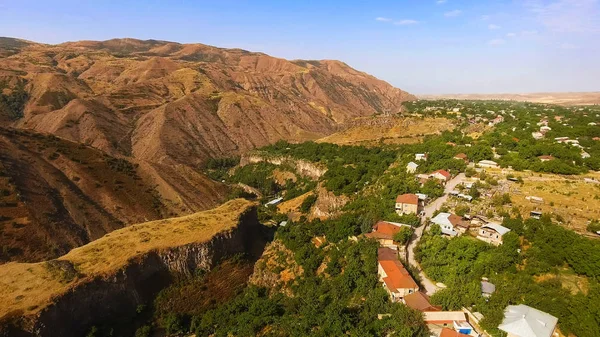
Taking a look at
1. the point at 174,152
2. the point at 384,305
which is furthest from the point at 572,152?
the point at 174,152

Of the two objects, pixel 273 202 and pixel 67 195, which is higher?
pixel 67 195

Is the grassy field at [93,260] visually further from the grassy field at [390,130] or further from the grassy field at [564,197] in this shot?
the grassy field at [390,130]

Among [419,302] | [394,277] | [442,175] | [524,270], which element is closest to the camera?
[419,302]

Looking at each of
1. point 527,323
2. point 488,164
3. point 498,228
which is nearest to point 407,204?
point 498,228

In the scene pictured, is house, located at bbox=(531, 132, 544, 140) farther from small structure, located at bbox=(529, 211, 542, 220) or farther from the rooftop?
the rooftop

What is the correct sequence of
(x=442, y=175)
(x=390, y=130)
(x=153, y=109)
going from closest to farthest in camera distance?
1. (x=442, y=175)
2. (x=390, y=130)
3. (x=153, y=109)

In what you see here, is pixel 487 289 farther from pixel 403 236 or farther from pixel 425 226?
pixel 425 226
